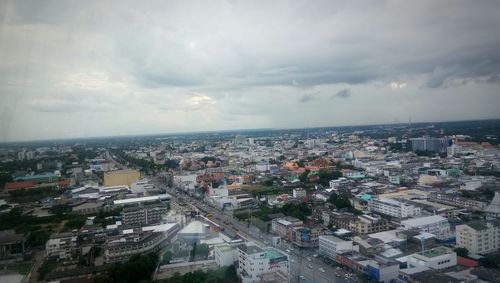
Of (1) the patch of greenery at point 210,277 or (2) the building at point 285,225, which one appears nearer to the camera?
(1) the patch of greenery at point 210,277

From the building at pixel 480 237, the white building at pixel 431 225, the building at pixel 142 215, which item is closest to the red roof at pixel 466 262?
the building at pixel 480 237

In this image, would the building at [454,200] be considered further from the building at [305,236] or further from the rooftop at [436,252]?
the building at [305,236]

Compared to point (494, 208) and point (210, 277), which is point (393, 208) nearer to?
point (494, 208)

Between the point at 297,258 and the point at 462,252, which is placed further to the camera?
the point at 297,258

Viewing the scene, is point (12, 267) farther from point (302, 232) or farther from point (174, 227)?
point (302, 232)

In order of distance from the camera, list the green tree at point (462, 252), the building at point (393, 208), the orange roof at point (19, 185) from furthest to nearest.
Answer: the orange roof at point (19, 185)
the building at point (393, 208)
the green tree at point (462, 252)

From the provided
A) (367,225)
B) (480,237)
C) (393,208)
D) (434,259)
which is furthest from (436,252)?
(393,208)
